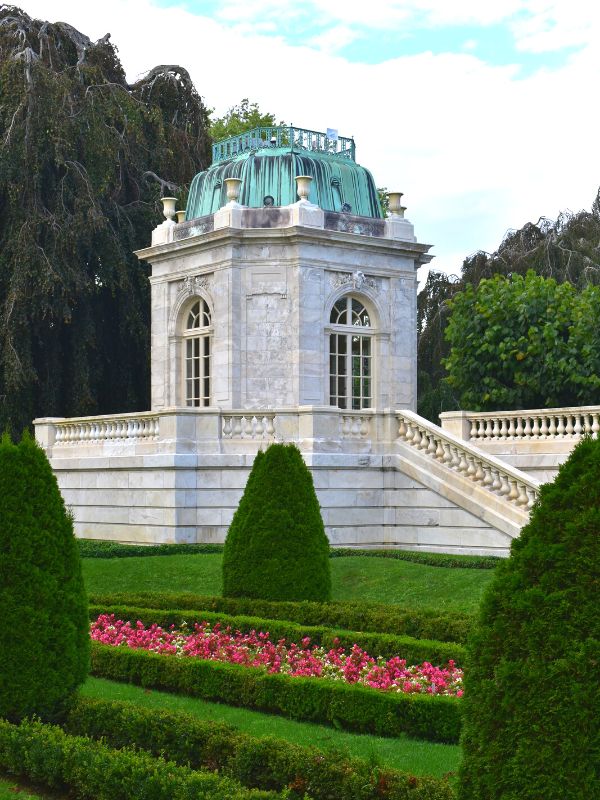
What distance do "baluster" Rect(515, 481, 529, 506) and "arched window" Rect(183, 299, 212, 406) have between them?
784 centimetres

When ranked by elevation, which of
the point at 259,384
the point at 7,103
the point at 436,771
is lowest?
the point at 436,771

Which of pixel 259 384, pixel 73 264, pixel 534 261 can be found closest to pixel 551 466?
pixel 259 384

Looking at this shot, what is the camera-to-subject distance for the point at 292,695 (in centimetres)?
1022

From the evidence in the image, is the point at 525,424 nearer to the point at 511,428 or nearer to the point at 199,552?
the point at 511,428

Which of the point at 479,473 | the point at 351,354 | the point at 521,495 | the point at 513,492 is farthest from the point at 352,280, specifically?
the point at 521,495

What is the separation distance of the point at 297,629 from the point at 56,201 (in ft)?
65.2

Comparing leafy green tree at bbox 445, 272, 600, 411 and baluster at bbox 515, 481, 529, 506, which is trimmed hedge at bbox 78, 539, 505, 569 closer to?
baluster at bbox 515, 481, 529, 506

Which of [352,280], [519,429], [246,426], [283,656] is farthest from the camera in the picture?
[352,280]

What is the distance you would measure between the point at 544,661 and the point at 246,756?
9.64 feet

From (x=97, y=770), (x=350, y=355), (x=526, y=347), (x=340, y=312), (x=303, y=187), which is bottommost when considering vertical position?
(x=97, y=770)

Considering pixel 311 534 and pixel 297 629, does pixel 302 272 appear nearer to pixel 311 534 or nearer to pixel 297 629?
pixel 311 534

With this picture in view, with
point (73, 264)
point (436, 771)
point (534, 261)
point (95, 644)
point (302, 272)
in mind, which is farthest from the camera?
point (534, 261)

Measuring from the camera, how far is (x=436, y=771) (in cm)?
839

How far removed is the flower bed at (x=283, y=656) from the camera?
10781 mm
